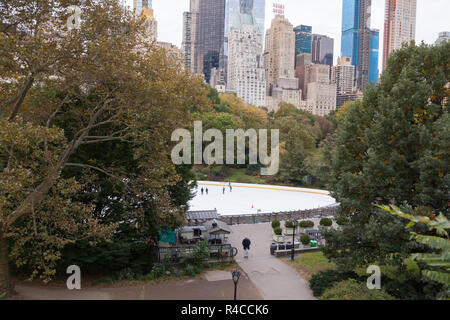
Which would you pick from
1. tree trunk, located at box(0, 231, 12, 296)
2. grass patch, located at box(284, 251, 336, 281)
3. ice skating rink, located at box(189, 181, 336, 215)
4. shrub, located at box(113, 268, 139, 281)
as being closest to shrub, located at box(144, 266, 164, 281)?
shrub, located at box(113, 268, 139, 281)

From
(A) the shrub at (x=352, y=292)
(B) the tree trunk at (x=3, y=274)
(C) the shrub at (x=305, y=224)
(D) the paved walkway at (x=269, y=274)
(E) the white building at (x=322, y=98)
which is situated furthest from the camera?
(E) the white building at (x=322, y=98)

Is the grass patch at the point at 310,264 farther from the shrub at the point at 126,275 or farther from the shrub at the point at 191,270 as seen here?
the shrub at the point at 126,275

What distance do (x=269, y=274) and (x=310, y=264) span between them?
82.4 inches

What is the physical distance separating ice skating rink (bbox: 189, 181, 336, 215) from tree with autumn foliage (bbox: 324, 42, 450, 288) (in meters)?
15.6

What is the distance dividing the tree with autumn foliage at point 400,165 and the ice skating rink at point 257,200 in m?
15.6

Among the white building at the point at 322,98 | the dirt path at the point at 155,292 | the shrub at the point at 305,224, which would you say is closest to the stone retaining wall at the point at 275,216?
the shrub at the point at 305,224

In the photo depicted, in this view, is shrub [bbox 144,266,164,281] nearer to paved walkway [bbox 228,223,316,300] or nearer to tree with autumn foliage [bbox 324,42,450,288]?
paved walkway [bbox 228,223,316,300]

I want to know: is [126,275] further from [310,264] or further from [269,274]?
[310,264]

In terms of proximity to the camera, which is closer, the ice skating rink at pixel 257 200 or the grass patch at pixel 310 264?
the grass patch at pixel 310 264

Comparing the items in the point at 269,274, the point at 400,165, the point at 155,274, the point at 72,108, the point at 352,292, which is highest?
the point at 72,108

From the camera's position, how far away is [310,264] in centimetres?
1466

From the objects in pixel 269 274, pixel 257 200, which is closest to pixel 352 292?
pixel 269 274

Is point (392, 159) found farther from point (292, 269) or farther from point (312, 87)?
point (312, 87)

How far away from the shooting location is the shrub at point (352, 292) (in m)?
9.31
